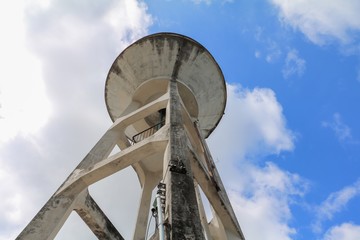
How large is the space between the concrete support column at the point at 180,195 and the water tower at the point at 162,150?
12 mm

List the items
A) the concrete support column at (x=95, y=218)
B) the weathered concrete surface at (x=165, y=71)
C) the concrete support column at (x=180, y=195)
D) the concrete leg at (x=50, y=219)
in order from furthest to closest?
the weathered concrete surface at (x=165, y=71) → the concrete support column at (x=95, y=218) → the concrete leg at (x=50, y=219) → the concrete support column at (x=180, y=195)

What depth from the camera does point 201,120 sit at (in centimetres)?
1055

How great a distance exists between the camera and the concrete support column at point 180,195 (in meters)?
3.52

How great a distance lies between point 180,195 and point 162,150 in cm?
209

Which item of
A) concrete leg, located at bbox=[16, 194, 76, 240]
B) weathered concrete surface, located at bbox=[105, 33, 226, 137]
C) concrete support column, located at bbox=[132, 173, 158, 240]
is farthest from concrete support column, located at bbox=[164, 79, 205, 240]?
weathered concrete surface, located at bbox=[105, 33, 226, 137]

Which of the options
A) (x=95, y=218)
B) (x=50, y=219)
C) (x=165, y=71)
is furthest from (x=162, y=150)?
(x=165, y=71)

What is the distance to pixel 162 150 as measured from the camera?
6047mm

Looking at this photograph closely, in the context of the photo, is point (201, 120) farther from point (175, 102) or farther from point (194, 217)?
point (194, 217)

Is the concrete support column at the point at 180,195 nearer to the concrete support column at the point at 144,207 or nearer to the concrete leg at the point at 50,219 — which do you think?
the concrete leg at the point at 50,219

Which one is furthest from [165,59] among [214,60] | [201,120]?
[201,120]

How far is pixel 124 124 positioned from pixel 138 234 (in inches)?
→ 116

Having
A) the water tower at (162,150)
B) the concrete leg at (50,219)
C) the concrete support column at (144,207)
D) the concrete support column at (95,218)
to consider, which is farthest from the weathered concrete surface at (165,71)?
the concrete leg at (50,219)

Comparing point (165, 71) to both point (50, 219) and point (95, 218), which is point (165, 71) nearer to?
point (95, 218)

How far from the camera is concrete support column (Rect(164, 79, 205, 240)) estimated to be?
138 inches
